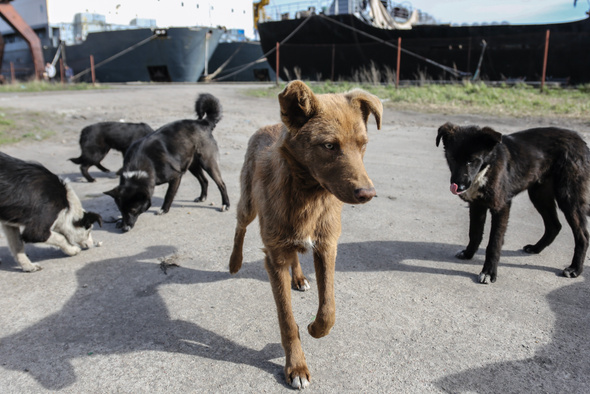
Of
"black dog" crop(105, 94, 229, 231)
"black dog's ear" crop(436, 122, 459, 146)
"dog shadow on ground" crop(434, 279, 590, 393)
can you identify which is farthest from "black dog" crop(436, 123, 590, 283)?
"black dog" crop(105, 94, 229, 231)

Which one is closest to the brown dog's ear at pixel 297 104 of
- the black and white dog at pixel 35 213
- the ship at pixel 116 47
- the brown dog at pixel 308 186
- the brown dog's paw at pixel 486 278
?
the brown dog at pixel 308 186

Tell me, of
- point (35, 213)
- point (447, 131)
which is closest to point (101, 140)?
point (35, 213)

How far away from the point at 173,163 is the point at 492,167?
4.07 m

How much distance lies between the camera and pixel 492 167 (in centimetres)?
408

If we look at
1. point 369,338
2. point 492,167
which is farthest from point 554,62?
point 369,338

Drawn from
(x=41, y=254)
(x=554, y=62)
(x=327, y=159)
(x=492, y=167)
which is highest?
(x=554, y=62)

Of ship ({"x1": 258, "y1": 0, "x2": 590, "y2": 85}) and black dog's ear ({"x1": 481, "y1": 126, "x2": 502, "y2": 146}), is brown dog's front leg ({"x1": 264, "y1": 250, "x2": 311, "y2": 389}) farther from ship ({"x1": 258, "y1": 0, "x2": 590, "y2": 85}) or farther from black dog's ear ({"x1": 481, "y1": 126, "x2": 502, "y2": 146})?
ship ({"x1": 258, "y1": 0, "x2": 590, "y2": 85})

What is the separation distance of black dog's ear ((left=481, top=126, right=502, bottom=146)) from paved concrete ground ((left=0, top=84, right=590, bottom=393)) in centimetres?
Result: 125

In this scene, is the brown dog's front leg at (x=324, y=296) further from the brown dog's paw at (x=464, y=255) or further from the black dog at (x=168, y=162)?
the black dog at (x=168, y=162)

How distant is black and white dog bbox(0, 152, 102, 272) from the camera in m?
4.31

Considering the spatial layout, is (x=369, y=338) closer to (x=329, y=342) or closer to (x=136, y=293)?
(x=329, y=342)

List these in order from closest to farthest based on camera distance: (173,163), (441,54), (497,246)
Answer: (497,246), (173,163), (441,54)

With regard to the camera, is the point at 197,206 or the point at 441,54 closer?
the point at 197,206

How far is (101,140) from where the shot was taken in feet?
25.3
